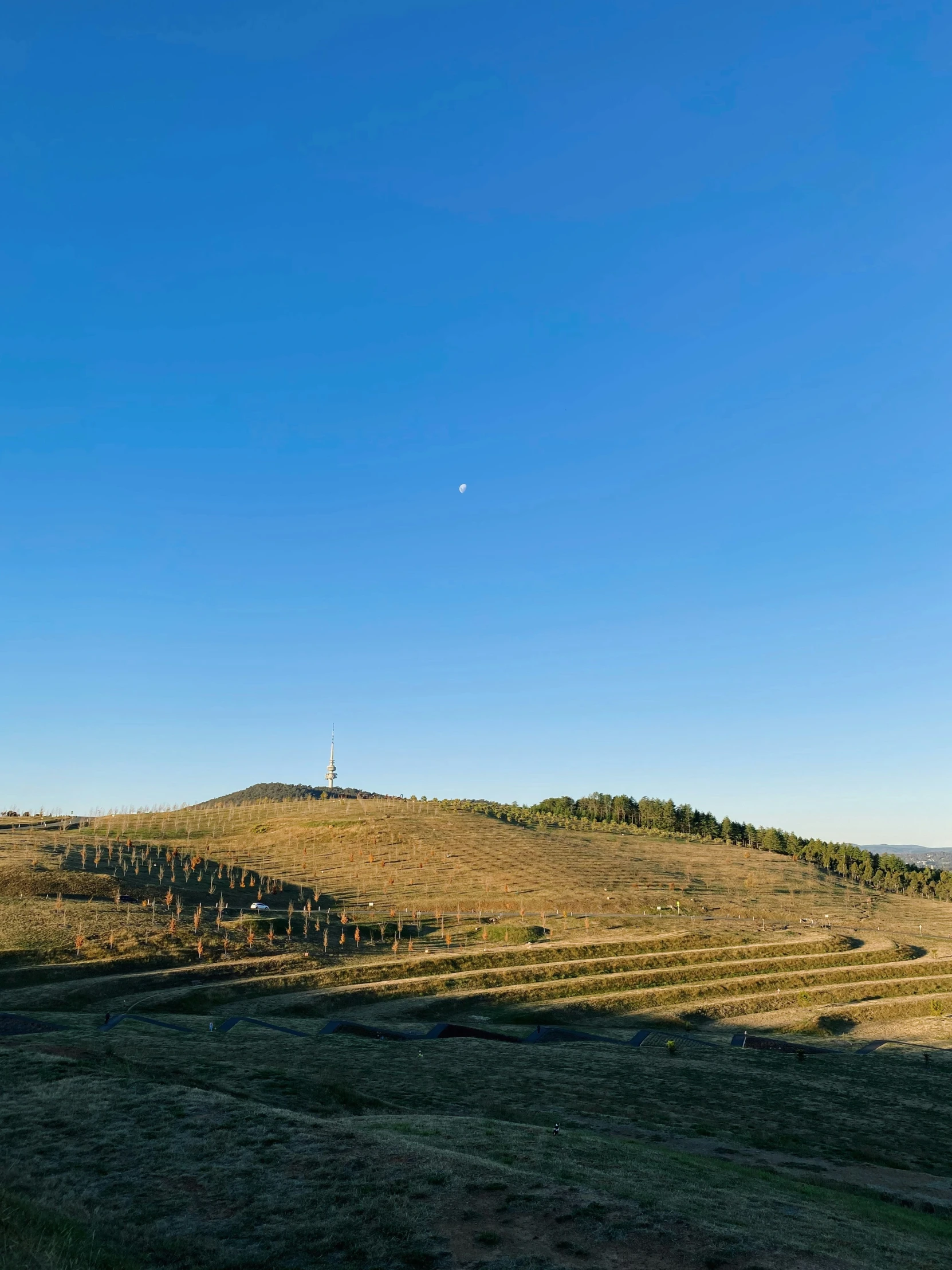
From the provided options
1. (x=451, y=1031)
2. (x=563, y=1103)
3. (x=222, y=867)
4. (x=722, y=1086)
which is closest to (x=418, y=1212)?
(x=563, y=1103)

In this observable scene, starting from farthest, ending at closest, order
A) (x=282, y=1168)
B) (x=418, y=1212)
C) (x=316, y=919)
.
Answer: (x=316, y=919), (x=282, y=1168), (x=418, y=1212)

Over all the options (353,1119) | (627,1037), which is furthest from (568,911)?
(353,1119)

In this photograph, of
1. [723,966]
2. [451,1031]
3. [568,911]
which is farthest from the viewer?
[568,911]

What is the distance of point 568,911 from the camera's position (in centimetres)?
10350

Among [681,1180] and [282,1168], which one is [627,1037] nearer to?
[681,1180]

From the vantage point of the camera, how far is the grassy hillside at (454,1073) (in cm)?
1939

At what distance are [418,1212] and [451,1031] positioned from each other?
118ft

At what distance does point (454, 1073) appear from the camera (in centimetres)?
4228

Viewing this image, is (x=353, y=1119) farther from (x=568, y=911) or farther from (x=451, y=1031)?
(x=568, y=911)

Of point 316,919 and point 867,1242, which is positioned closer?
point 867,1242

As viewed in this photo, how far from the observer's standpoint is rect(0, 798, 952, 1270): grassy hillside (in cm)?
1939

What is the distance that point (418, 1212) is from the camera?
64.5 feet

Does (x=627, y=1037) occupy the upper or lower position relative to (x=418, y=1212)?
lower

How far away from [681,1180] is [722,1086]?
21.6 meters
